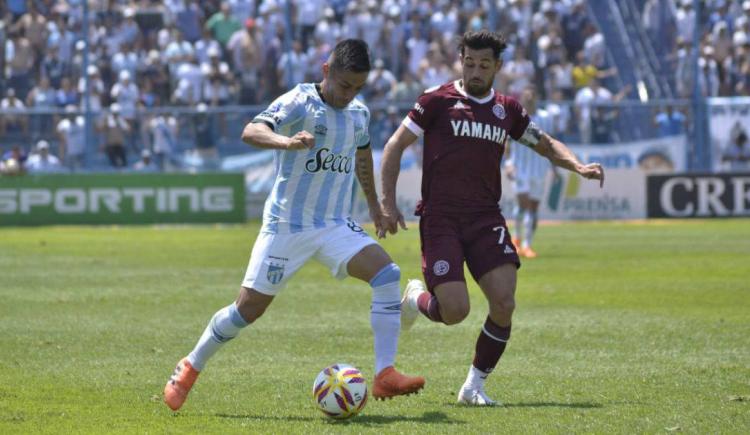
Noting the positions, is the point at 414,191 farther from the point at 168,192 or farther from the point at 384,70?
the point at 168,192

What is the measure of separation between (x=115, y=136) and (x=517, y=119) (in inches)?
852

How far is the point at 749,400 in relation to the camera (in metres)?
8.41

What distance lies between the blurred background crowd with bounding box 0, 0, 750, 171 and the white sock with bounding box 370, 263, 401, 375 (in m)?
21.5

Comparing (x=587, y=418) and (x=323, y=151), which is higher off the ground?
(x=323, y=151)

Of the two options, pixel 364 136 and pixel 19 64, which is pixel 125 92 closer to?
pixel 19 64

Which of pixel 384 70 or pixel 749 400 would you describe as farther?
pixel 384 70

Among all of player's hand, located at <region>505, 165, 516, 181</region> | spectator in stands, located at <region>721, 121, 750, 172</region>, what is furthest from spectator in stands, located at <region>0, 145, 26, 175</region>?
spectator in stands, located at <region>721, 121, 750, 172</region>

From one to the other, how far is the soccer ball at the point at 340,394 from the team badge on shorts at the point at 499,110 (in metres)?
2.06

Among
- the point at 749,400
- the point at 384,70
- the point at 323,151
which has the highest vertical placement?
the point at 384,70

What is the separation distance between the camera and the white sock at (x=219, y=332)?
8.11 meters

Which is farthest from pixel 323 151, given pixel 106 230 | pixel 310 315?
pixel 106 230

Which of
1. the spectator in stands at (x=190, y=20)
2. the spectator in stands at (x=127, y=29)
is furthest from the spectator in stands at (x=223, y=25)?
the spectator in stands at (x=127, y=29)

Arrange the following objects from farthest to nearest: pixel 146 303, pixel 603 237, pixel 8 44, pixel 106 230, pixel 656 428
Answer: pixel 8 44 < pixel 106 230 < pixel 603 237 < pixel 146 303 < pixel 656 428

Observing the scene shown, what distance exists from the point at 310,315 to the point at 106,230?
15.2 m
